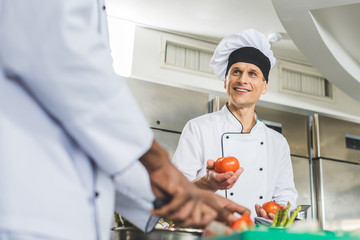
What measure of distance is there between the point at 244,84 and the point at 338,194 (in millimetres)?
1874

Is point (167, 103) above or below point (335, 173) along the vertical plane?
above

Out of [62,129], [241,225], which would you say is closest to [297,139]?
[241,225]

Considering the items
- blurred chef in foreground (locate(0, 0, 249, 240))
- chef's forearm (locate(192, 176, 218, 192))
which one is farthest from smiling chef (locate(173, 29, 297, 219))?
blurred chef in foreground (locate(0, 0, 249, 240))

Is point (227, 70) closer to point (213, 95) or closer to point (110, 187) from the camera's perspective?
point (213, 95)

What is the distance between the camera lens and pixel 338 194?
3703 millimetres

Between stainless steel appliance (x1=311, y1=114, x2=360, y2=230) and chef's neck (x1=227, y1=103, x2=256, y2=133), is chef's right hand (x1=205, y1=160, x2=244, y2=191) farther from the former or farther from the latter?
stainless steel appliance (x1=311, y1=114, x2=360, y2=230)

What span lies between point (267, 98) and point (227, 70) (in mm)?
1796

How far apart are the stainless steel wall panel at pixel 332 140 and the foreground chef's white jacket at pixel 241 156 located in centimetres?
140

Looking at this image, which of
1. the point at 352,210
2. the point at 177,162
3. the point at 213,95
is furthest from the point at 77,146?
the point at 352,210

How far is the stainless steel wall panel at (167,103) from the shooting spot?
3.29 metres

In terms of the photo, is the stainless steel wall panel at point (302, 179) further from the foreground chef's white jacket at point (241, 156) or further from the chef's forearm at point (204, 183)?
the chef's forearm at point (204, 183)

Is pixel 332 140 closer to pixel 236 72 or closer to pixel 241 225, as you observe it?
pixel 236 72

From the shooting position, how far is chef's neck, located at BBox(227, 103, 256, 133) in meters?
2.43

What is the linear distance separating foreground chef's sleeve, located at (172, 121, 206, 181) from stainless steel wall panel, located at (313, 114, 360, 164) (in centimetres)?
183
